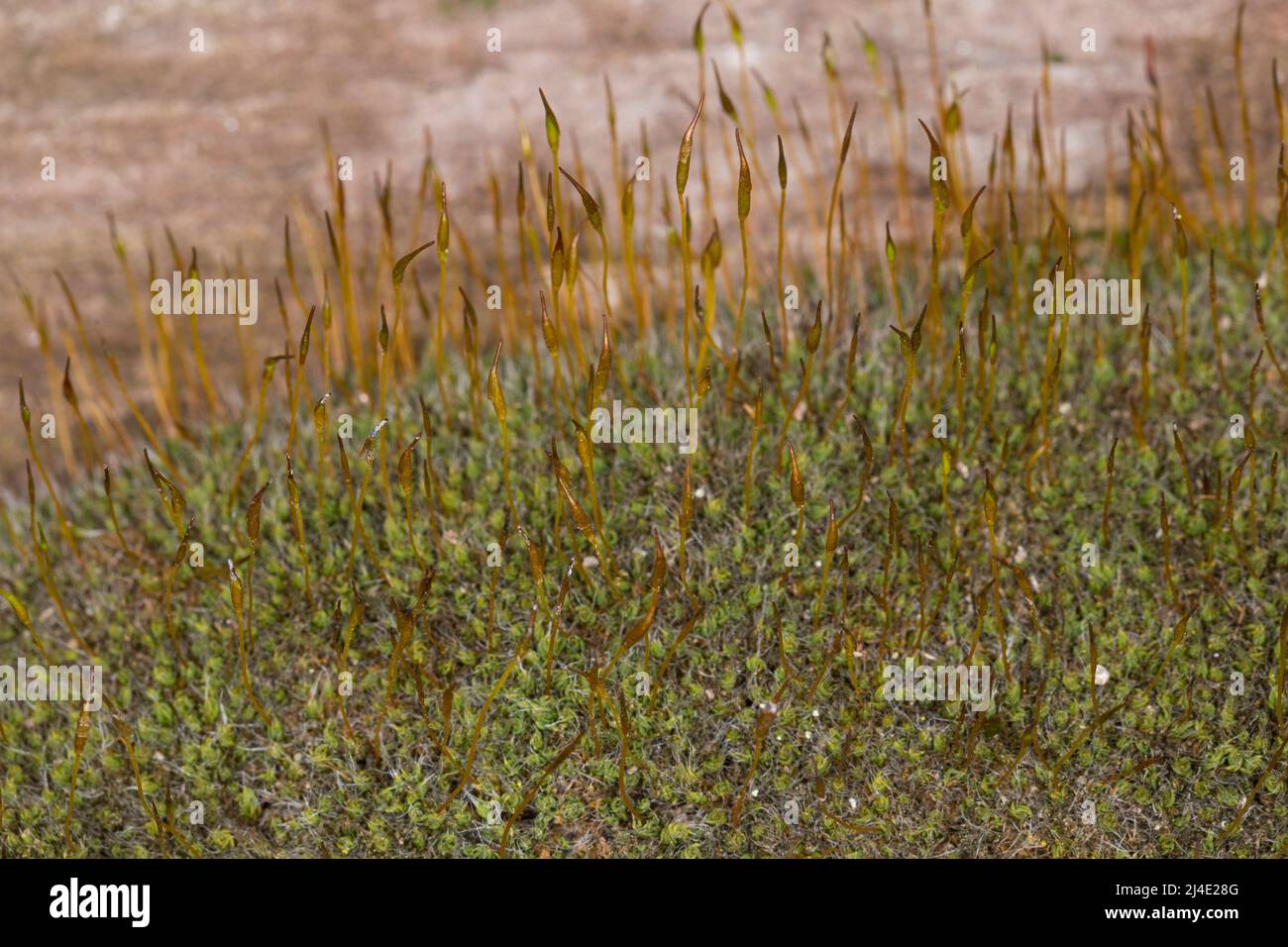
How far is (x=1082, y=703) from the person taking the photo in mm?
2615

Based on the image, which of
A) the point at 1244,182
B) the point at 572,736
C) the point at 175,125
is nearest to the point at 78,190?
the point at 175,125

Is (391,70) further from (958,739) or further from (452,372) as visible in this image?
(958,739)

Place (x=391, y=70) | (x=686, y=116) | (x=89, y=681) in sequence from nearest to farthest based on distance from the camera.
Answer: (x=89, y=681)
(x=686, y=116)
(x=391, y=70)

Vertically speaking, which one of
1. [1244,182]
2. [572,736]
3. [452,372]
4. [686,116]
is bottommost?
[572,736]

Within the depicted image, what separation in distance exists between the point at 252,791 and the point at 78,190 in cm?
290
